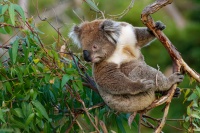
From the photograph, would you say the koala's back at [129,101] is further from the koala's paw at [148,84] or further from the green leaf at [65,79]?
the green leaf at [65,79]

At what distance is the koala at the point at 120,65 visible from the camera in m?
4.48

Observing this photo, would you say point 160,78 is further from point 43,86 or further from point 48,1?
point 48,1

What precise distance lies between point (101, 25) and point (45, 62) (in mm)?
558

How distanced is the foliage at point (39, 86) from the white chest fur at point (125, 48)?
0.28 meters

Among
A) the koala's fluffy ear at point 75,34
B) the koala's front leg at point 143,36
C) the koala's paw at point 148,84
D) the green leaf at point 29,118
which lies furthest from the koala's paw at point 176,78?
the green leaf at point 29,118

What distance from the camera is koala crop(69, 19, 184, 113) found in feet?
14.7

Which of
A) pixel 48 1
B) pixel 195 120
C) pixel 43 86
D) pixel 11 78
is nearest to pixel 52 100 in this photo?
pixel 43 86

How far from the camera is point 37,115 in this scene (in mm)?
4195

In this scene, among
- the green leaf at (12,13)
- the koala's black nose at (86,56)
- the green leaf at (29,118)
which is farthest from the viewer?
the koala's black nose at (86,56)

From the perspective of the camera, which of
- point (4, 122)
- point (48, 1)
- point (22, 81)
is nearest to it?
point (4, 122)

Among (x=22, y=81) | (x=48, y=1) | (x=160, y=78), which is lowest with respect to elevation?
(x=48, y=1)

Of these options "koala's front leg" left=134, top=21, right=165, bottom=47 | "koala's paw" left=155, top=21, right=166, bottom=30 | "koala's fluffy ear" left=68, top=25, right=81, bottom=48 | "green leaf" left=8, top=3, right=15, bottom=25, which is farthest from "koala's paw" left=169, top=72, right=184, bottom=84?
"green leaf" left=8, top=3, right=15, bottom=25

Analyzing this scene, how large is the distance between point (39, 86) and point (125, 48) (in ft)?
2.42

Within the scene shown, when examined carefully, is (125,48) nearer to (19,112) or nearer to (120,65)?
(120,65)
